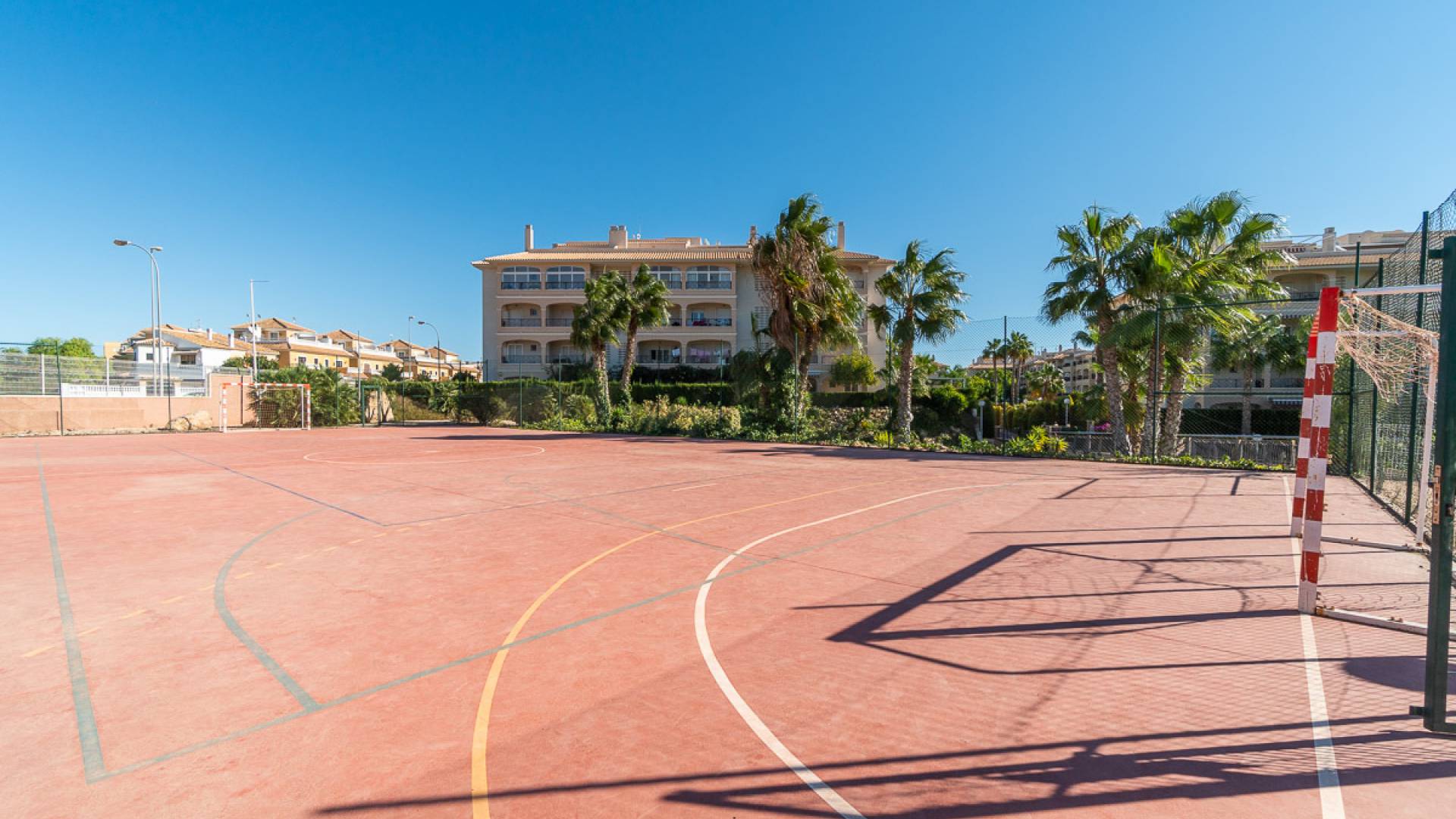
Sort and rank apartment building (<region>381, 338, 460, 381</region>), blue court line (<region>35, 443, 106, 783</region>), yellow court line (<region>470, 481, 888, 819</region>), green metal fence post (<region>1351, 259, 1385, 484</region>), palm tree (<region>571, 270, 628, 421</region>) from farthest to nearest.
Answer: apartment building (<region>381, 338, 460, 381</region>) < palm tree (<region>571, 270, 628, 421</region>) < green metal fence post (<region>1351, 259, 1385, 484</region>) < blue court line (<region>35, 443, 106, 783</region>) < yellow court line (<region>470, 481, 888, 819</region>)

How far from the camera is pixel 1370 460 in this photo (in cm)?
1295

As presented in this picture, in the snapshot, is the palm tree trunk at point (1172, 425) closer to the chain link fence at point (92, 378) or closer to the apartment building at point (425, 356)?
the chain link fence at point (92, 378)

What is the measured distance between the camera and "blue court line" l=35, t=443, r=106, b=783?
11.6 feet

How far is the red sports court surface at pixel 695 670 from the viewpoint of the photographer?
128 inches

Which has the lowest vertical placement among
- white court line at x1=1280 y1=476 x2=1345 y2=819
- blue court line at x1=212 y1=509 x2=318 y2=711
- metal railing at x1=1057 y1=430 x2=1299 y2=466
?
blue court line at x1=212 y1=509 x2=318 y2=711

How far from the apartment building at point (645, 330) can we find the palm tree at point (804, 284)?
26588 mm

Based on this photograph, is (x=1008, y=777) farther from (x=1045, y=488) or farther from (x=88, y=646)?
(x=1045, y=488)

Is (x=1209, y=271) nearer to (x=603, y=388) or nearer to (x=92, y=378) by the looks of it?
(x=603, y=388)

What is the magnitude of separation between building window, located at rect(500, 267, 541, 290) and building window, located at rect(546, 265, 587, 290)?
2.99 feet

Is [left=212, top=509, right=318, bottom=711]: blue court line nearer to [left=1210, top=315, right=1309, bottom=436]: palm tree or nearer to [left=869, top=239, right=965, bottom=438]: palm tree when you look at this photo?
[left=869, top=239, right=965, bottom=438]: palm tree

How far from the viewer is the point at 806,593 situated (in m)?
6.30

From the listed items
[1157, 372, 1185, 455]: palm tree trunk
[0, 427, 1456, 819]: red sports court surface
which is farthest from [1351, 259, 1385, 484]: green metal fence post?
[1157, 372, 1185, 455]: palm tree trunk

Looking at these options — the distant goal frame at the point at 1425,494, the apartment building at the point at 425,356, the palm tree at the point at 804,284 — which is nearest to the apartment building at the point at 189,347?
the apartment building at the point at 425,356

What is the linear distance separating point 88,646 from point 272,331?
102 m
